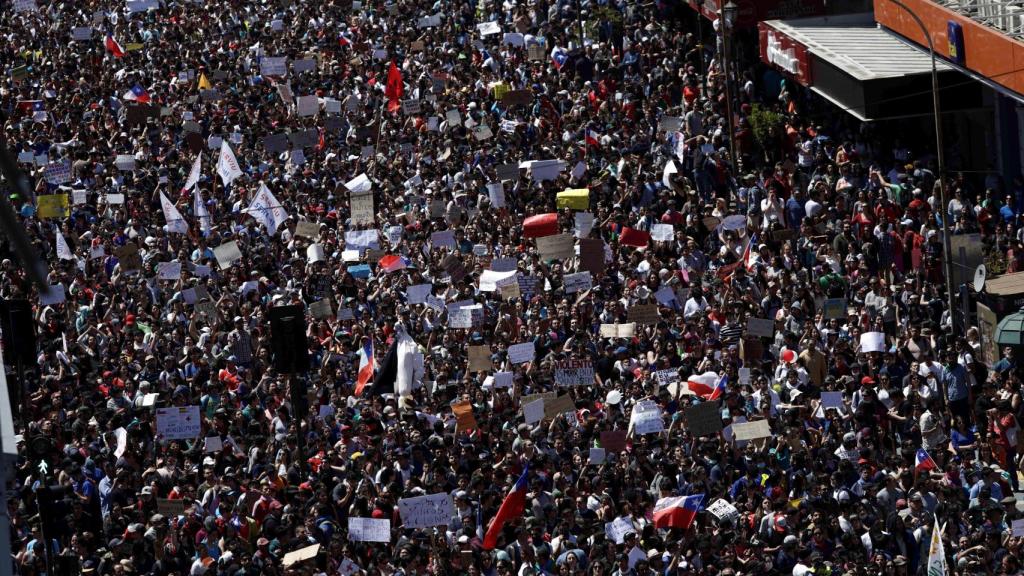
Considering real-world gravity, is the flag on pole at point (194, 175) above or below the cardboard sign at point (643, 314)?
above

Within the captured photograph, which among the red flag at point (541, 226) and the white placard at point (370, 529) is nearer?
the white placard at point (370, 529)

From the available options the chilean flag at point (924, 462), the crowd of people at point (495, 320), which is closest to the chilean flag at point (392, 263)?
the crowd of people at point (495, 320)

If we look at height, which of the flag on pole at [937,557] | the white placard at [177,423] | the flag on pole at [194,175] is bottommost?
the white placard at [177,423]

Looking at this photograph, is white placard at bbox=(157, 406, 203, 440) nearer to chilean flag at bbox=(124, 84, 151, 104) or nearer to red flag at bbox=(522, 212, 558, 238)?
red flag at bbox=(522, 212, 558, 238)

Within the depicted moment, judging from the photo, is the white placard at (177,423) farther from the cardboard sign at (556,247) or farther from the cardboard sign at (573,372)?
the cardboard sign at (556,247)

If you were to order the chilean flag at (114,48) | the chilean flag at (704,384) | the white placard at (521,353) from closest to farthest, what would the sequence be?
the chilean flag at (704,384) < the white placard at (521,353) < the chilean flag at (114,48)

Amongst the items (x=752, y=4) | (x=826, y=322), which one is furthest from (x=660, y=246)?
(x=752, y=4)

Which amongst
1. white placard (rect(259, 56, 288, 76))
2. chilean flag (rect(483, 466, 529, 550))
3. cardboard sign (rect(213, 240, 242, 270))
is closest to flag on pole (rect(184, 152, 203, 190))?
cardboard sign (rect(213, 240, 242, 270))
